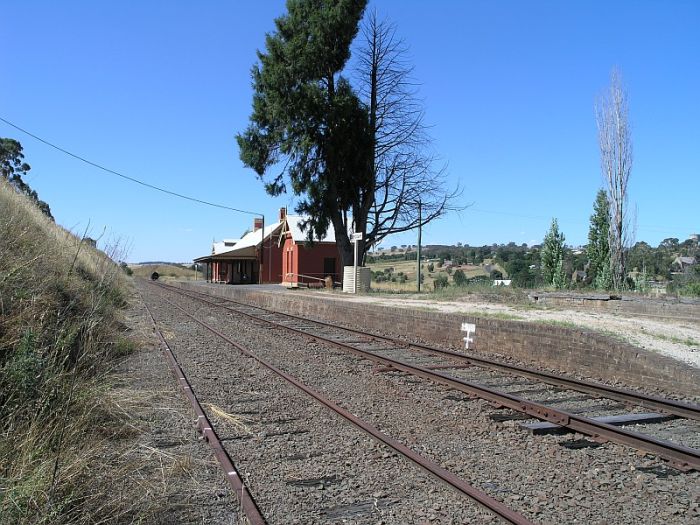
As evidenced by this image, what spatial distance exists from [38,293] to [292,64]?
2658 centimetres

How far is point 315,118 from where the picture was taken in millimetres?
31422

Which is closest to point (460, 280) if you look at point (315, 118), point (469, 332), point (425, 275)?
point (315, 118)

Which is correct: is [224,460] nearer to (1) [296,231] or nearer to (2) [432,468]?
(2) [432,468]

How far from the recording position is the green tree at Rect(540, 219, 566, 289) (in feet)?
94.6

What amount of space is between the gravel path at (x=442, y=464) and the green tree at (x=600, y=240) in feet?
72.3

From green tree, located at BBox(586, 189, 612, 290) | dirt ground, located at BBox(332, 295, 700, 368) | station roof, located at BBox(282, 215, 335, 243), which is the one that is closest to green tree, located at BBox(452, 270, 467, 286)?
green tree, located at BBox(586, 189, 612, 290)

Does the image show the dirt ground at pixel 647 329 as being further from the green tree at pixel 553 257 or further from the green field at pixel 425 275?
the green field at pixel 425 275

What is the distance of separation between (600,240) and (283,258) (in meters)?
31.7

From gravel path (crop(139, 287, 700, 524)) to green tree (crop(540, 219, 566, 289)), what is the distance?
22.2m

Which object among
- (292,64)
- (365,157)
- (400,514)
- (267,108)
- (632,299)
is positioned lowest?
(400,514)

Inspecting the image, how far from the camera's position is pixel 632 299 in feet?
60.3

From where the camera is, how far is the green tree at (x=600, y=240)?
1088 inches

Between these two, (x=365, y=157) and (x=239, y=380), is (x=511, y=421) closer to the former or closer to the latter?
(x=239, y=380)

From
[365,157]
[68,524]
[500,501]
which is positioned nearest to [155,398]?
[68,524]
